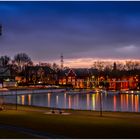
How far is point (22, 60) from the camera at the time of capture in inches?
6604

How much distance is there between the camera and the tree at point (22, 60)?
541ft

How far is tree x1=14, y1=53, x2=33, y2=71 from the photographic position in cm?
16488

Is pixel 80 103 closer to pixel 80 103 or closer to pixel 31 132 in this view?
pixel 80 103

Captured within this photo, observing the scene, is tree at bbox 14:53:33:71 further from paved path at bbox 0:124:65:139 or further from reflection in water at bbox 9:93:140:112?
paved path at bbox 0:124:65:139

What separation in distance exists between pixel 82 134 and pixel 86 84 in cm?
18096

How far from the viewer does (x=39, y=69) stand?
190125 millimetres

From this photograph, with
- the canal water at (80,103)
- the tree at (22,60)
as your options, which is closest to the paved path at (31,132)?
the canal water at (80,103)

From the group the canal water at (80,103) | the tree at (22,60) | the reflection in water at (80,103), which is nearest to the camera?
the canal water at (80,103)

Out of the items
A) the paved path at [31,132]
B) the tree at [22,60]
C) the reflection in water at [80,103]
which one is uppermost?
the tree at [22,60]

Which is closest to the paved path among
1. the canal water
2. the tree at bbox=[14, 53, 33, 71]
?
the canal water

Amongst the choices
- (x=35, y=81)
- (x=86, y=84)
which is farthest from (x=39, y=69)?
(x=86, y=84)

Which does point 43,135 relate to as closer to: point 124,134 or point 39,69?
point 124,134

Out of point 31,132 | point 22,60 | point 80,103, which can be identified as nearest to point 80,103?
point 80,103

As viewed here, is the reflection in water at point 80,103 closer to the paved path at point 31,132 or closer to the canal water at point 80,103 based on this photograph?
the canal water at point 80,103
